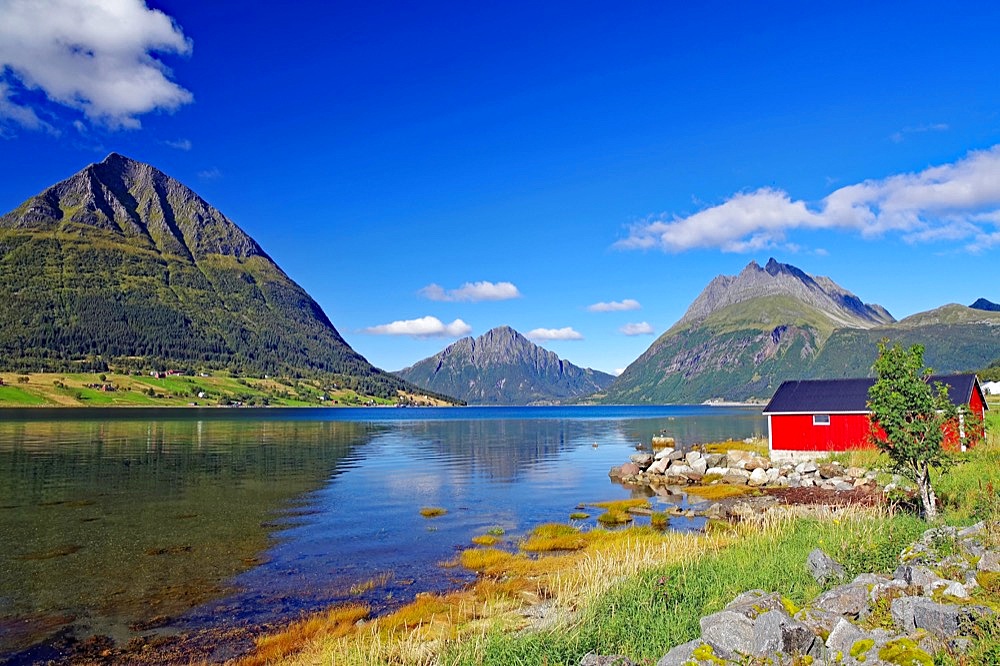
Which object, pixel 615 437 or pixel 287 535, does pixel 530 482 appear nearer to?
pixel 287 535

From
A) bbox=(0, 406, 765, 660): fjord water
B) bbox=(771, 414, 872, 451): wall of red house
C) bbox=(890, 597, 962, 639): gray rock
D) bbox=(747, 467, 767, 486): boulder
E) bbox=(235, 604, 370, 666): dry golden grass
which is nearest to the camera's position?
bbox=(890, 597, 962, 639): gray rock

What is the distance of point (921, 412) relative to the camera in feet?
78.1

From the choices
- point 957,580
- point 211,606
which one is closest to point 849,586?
point 957,580

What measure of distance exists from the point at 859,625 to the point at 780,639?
186 centimetres

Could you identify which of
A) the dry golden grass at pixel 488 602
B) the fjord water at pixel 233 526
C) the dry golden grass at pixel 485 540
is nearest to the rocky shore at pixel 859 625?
the dry golden grass at pixel 488 602

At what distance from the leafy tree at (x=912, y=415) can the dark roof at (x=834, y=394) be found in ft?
92.2

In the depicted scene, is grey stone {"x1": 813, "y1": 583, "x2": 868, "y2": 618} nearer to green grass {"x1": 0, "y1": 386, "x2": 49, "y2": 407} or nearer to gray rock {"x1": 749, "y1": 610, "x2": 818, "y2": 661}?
gray rock {"x1": 749, "y1": 610, "x2": 818, "y2": 661}

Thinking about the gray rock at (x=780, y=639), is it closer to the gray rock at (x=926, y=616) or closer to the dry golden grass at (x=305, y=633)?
the gray rock at (x=926, y=616)

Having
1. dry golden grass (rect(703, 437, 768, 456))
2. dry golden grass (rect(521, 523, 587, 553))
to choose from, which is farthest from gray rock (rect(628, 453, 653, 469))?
dry golden grass (rect(521, 523, 587, 553))

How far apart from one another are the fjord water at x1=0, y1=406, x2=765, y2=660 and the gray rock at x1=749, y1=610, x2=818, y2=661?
14.6 metres

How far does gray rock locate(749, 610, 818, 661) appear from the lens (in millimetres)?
9117

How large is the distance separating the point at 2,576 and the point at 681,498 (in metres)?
37.7

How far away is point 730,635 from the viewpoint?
379 inches

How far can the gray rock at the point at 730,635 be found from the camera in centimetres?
933
